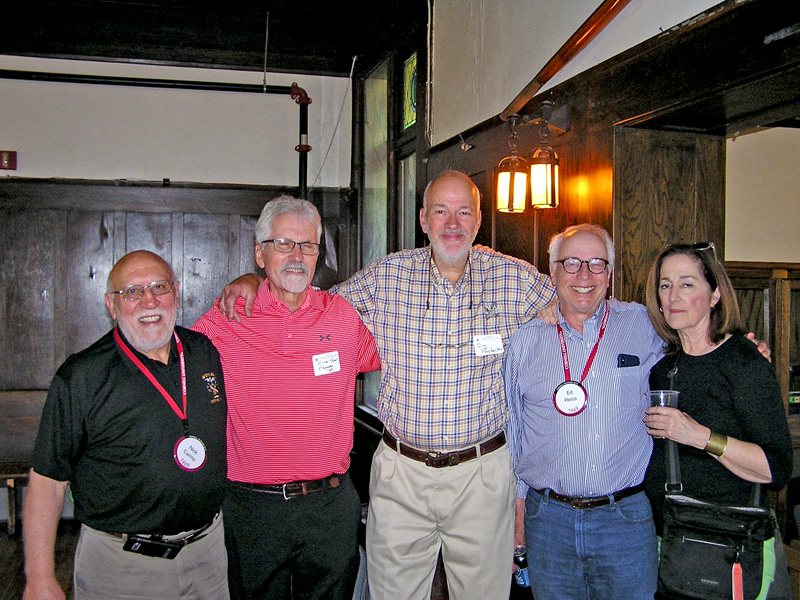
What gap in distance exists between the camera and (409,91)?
15.4 ft

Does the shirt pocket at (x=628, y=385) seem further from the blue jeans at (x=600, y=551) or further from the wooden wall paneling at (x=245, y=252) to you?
the wooden wall paneling at (x=245, y=252)

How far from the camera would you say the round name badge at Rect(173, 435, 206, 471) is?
2.02 meters

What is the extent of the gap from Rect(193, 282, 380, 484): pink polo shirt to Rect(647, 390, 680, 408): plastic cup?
111 cm

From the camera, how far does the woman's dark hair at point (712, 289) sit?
2008mm

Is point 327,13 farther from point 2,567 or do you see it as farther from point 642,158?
point 2,567

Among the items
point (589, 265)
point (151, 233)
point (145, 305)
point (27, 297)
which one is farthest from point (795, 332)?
point (27, 297)

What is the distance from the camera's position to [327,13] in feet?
17.3

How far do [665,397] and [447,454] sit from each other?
33.0 inches

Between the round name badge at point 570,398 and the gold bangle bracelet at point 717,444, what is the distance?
406mm

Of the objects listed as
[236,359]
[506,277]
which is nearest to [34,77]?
[236,359]

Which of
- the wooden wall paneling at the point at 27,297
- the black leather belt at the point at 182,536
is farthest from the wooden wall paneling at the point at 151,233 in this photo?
the black leather belt at the point at 182,536

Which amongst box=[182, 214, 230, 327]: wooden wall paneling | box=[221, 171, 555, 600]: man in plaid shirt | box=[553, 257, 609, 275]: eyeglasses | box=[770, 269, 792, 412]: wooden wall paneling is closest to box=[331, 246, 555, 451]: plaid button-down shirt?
box=[221, 171, 555, 600]: man in plaid shirt

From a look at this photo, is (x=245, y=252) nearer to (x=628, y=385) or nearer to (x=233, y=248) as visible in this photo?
(x=233, y=248)

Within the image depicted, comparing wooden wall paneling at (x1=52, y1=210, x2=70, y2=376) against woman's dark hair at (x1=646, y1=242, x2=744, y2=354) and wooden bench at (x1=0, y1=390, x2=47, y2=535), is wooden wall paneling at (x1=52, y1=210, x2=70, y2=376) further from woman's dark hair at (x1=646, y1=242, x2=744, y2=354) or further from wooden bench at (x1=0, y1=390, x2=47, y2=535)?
woman's dark hair at (x1=646, y1=242, x2=744, y2=354)
